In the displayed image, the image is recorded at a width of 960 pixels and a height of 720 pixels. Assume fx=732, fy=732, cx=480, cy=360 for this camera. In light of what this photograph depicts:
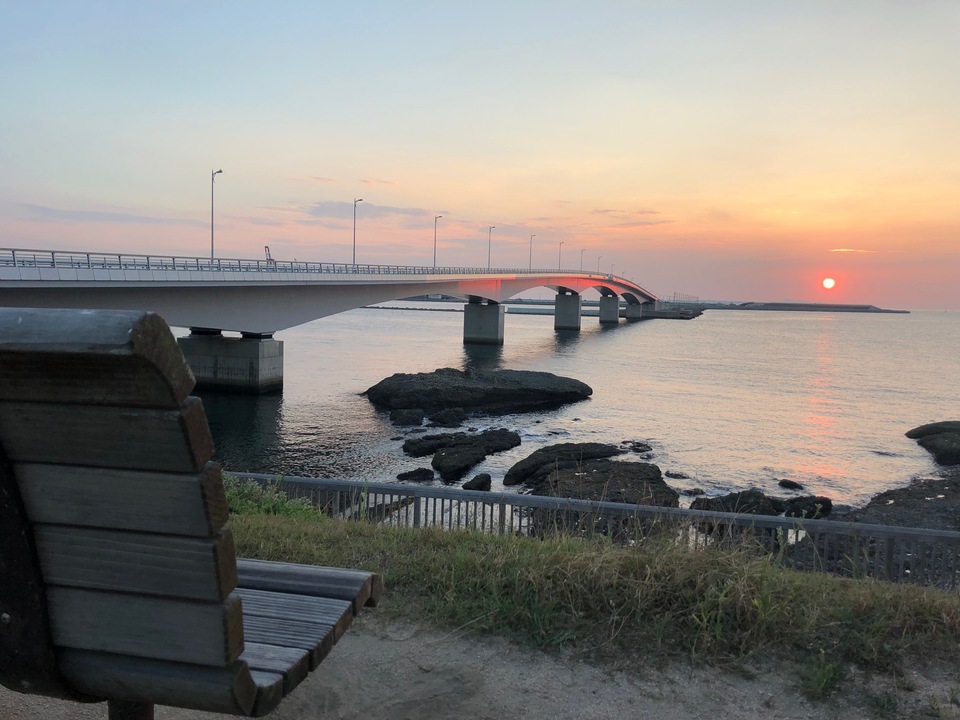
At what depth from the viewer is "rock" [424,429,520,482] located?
59.6 ft

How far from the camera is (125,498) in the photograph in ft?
5.26

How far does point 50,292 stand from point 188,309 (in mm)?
6725

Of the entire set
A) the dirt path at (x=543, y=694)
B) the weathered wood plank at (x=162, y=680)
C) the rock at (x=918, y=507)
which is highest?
the weathered wood plank at (x=162, y=680)

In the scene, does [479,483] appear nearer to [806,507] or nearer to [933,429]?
[806,507]

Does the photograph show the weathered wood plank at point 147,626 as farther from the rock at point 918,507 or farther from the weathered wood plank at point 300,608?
the rock at point 918,507

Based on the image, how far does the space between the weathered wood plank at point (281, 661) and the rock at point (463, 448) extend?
15.5m

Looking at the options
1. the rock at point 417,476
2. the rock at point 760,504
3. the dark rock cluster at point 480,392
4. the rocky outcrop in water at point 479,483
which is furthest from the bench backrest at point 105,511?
the dark rock cluster at point 480,392

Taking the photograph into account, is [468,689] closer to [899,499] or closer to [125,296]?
[899,499]

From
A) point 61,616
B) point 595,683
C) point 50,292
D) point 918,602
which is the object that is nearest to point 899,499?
point 918,602

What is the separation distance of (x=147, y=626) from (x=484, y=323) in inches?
2587

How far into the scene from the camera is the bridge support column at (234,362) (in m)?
32.5

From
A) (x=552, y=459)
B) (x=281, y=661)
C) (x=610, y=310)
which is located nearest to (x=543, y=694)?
(x=281, y=661)

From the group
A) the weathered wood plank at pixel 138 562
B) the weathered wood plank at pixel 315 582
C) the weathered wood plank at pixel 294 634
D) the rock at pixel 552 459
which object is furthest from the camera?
the rock at pixel 552 459

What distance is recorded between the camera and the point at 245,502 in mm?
7055
